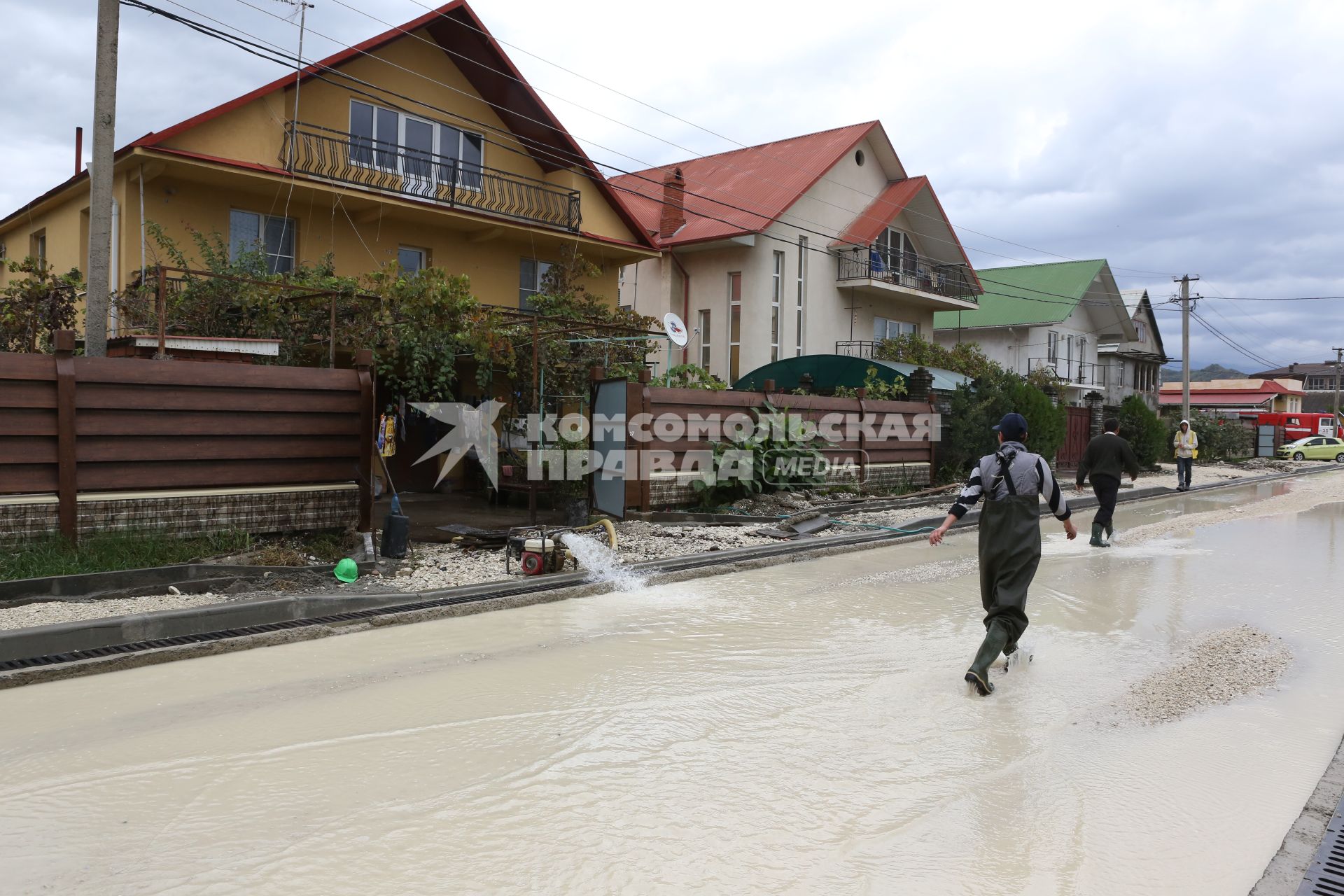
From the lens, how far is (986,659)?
6.16 metres

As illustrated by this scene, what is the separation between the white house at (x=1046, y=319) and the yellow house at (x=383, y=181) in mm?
24752

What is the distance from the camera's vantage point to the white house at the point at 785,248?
2673cm

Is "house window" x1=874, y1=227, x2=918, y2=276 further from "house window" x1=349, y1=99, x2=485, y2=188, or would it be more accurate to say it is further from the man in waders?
the man in waders

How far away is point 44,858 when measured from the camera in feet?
12.4

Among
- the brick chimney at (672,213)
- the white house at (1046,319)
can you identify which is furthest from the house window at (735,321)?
the white house at (1046,319)

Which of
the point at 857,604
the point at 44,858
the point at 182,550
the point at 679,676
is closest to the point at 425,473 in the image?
the point at 182,550

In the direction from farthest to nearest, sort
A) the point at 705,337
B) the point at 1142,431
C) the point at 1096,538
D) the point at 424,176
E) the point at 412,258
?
the point at 1142,431, the point at 705,337, the point at 412,258, the point at 424,176, the point at 1096,538

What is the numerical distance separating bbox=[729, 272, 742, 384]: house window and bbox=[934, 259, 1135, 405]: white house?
17194 millimetres

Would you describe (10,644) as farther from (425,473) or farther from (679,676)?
(425,473)

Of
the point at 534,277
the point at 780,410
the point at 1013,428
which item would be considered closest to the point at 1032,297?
the point at 534,277

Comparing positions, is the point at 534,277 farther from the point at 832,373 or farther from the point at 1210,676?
the point at 1210,676

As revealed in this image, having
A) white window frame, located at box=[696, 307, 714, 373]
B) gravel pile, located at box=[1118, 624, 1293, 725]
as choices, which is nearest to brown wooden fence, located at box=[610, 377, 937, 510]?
gravel pile, located at box=[1118, 624, 1293, 725]

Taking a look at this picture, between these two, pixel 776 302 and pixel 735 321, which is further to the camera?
pixel 776 302

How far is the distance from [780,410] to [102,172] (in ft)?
34.7
